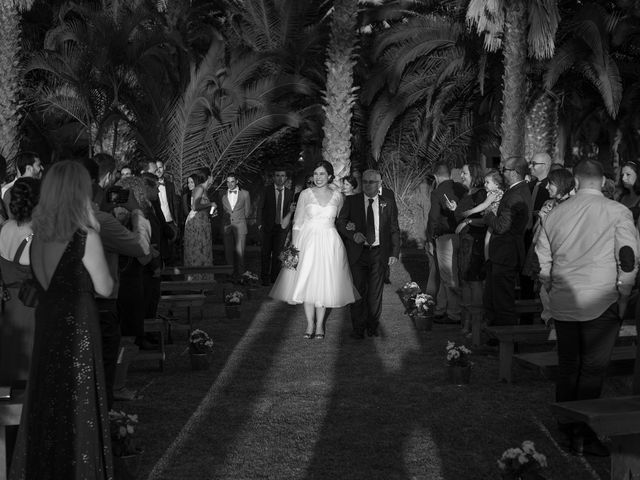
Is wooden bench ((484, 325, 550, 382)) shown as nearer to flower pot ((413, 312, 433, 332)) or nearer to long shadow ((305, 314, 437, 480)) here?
long shadow ((305, 314, 437, 480))

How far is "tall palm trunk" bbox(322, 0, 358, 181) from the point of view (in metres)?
19.7

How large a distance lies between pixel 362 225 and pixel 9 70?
1061 centimetres

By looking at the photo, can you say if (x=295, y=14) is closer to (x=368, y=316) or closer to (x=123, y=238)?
(x=368, y=316)

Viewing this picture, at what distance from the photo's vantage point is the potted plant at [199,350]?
9.42 metres

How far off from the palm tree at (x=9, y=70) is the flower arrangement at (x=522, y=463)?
1529 centimetres

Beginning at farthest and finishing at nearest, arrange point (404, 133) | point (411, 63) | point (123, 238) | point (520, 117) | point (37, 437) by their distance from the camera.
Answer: point (404, 133)
point (411, 63)
point (520, 117)
point (123, 238)
point (37, 437)

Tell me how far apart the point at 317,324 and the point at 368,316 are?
64 cm

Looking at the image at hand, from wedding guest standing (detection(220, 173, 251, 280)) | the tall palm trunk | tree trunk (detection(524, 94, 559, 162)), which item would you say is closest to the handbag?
wedding guest standing (detection(220, 173, 251, 280))

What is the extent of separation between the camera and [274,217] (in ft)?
57.2

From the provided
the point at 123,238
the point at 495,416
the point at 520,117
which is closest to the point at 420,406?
the point at 495,416

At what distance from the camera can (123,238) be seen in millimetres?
5988

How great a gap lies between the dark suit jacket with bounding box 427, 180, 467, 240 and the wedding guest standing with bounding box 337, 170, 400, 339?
3.05 ft

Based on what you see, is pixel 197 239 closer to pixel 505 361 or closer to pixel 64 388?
pixel 505 361

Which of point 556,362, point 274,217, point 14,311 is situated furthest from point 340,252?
point 274,217
